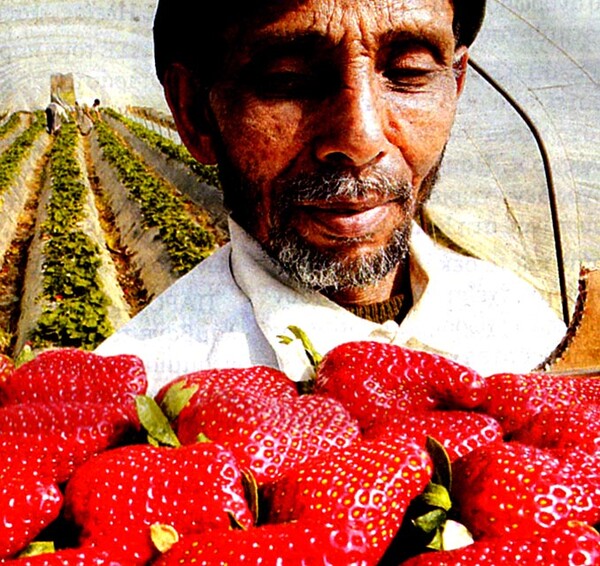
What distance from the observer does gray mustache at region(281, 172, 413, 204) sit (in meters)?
1.19

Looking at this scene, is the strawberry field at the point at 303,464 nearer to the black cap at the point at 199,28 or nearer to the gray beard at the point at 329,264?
the gray beard at the point at 329,264

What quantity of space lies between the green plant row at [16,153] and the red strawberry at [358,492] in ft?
17.9

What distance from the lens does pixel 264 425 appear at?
68 cm

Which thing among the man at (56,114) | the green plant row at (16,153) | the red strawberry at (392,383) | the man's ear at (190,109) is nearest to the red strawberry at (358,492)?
the red strawberry at (392,383)

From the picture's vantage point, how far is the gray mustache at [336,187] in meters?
1.19

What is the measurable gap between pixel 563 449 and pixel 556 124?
151cm

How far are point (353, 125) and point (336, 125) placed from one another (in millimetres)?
28

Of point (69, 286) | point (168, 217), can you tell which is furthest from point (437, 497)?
point (168, 217)

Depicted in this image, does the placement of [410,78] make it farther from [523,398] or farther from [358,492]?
[358,492]

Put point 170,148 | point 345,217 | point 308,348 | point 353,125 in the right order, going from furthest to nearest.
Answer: point 170,148
point 345,217
point 353,125
point 308,348

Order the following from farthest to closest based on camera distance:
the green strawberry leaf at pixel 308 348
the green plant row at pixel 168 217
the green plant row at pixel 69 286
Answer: the green plant row at pixel 168 217 → the green plant row at pixel 69 286 → the green strawberry leaf at pixel 308 348

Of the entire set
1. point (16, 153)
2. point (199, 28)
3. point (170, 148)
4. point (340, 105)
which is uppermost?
point (199, 28)

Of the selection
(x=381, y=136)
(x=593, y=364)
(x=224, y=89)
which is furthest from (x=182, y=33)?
(x=593, y=364)

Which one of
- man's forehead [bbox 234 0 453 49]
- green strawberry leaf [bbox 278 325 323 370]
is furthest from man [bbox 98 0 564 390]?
green strawberry leaf [bbox 278 325 323 370]
